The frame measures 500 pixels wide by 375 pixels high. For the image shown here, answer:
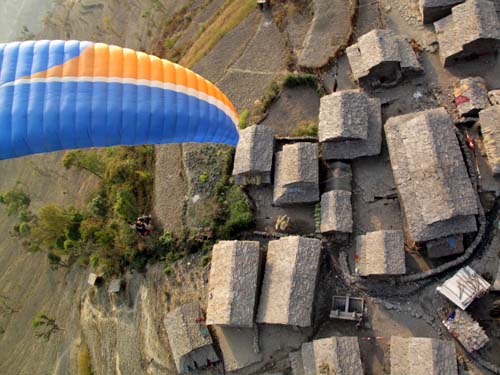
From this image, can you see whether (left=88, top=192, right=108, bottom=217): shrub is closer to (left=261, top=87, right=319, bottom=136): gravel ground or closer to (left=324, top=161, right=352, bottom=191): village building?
(left=261, top=87, right=319, bottom=136): gravel ground

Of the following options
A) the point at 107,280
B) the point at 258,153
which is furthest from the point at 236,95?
the point at 107,280

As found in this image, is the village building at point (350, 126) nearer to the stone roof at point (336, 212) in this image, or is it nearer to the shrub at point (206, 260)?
the stone roof at point (336, 212)

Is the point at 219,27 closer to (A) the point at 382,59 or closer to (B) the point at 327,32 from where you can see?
(B) the point at 327,32

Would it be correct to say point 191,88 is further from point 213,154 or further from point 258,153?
point 213,154

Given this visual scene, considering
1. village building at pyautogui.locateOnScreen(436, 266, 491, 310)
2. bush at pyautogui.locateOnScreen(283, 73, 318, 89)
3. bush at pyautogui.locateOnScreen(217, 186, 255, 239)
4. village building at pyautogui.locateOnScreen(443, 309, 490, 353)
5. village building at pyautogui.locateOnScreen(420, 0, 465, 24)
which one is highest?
village building at pyautogui.locateOnScreen(420, 0, 465, 24)

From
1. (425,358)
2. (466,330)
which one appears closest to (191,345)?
(425,358)

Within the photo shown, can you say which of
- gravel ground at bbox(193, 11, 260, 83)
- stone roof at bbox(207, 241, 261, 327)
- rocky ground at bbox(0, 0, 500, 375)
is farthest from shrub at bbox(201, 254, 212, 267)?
gravel ground at bbox(193, 11, 260, 83)
